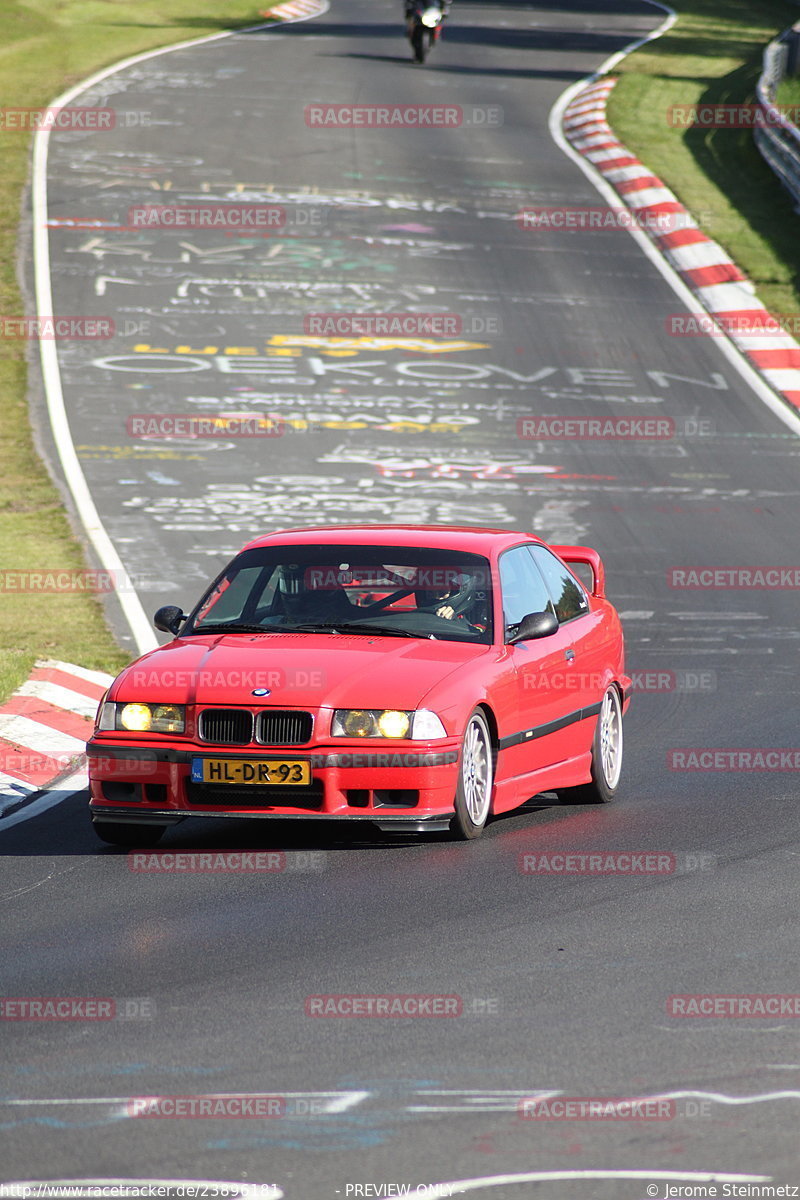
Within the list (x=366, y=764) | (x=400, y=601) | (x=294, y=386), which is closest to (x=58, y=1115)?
(x=366, y=764)

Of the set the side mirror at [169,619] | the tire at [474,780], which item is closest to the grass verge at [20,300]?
the side mirror at [169,619]

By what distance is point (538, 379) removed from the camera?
2252 centimetres

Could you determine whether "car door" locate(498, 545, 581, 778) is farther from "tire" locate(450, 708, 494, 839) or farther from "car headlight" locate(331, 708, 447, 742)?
"car headlight" locate(331, 708, 447, 742)

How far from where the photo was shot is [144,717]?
8453 millimetres

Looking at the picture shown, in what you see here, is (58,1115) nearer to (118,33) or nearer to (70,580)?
(70,580)

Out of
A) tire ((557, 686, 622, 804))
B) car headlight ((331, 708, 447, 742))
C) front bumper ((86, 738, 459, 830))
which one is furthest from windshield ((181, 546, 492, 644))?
tire ((557, 686, 622, 804))

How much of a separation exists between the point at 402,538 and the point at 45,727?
277cm

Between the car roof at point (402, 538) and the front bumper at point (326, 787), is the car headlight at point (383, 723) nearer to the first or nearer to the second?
the front bumper at point (326, 787)

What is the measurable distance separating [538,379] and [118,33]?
2785 cm

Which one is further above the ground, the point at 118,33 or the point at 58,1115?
the point at 58,1115

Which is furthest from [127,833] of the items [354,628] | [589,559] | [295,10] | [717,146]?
[295,10]

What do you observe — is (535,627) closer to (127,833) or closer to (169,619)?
(169,619)

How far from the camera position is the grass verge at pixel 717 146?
27.5 metres

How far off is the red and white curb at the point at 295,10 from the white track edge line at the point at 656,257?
10987 mm
